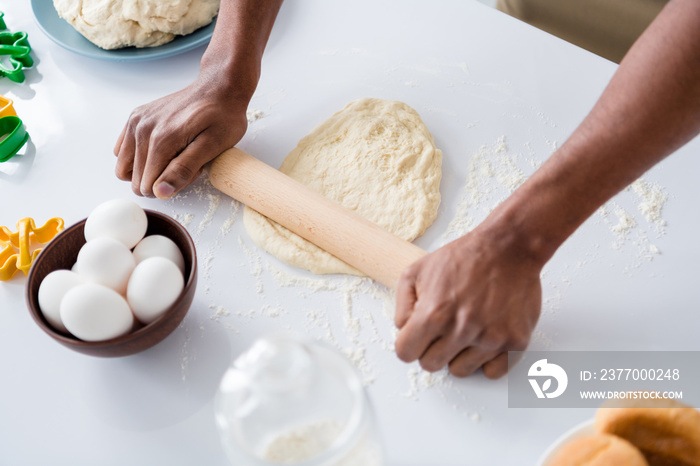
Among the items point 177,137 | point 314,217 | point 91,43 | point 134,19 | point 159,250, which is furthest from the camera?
point 91,43

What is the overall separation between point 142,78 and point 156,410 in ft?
3.33

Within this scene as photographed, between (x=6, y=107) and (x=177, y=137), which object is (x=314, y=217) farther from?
(x=6, y=107)

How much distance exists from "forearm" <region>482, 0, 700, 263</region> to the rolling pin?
205 mm

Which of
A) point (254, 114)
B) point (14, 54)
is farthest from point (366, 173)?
point (14, 54)

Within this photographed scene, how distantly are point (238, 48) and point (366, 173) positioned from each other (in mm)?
450

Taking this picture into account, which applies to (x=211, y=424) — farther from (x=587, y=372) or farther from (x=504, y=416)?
(x=587, y=372)

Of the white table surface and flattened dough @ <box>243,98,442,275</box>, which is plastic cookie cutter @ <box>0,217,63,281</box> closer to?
the white table surface

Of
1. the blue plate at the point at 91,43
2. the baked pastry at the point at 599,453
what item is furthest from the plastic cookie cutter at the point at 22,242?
the baked pastry at the point at 599,453

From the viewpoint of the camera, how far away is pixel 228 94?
1314mm

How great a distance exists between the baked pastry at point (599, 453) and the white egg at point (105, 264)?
2.35ft

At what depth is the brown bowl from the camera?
889mm

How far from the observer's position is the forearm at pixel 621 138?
2.69 feet

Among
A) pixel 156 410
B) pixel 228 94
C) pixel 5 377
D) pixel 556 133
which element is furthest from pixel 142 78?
pixel 556 133

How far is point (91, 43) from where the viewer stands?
162 cm
